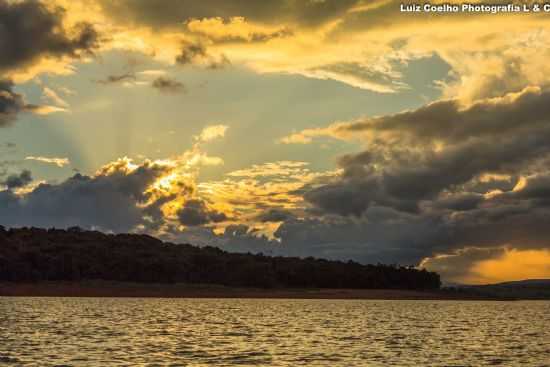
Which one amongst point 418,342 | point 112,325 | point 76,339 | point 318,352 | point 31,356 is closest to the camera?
point 31,356

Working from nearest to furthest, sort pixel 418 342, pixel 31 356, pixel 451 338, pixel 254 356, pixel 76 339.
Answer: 1. pixel 31 356
2. pixel 254 356
3. pixel 76 339
4. pixel 418 342
5. pixel 451 338

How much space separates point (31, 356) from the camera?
59500 mm

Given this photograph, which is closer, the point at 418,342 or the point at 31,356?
the point at 31,356

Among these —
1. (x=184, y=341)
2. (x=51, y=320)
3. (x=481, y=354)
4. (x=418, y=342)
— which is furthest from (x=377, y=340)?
(x=51, y=320)

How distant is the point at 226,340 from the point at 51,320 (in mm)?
38570

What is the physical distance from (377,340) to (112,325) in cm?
3479

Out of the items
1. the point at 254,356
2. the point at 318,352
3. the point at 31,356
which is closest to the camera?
→ the point at 31,356

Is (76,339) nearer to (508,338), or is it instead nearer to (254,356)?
(254,356)

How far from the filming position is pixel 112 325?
98.5 metres

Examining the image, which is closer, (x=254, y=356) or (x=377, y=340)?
(x=254, y=356)

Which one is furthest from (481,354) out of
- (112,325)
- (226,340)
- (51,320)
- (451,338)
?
(51,320)

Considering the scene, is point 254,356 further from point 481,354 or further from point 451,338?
point 451,338

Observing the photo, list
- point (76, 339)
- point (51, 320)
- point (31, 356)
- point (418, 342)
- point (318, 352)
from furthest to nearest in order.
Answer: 1. point (51, 320)
2. point (418, 342)
3. point (76, 339)
4. point (318, 352)
5. point (31, 356)

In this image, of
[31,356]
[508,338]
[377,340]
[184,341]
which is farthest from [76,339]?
[508,338]
